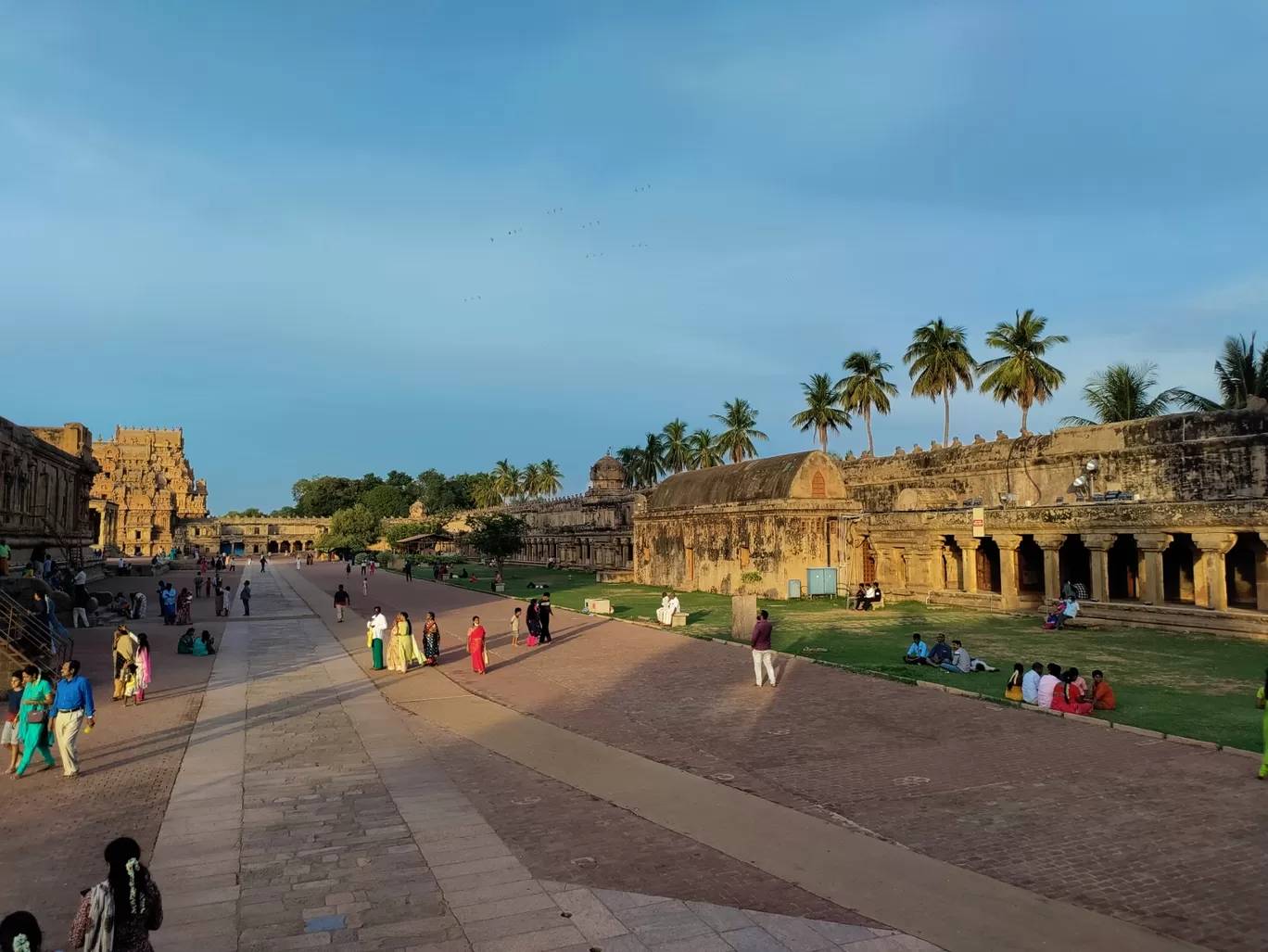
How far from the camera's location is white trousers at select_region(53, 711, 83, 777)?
1036 cm

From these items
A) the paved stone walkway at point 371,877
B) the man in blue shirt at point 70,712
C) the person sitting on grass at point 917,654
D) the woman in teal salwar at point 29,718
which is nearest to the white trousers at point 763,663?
the person sitting on grass at point 917,654

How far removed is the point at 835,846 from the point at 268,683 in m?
13.5

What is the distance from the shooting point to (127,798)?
9.59 m

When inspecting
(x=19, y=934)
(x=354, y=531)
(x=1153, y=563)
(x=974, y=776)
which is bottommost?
(x=974, y=776)

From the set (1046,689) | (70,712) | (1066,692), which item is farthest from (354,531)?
(1066,692)

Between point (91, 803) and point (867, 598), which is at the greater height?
point (867, 598)

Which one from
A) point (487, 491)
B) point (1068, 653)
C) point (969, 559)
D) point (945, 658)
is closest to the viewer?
point (945, 658)

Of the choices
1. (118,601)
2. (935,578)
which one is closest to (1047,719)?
(935,578)

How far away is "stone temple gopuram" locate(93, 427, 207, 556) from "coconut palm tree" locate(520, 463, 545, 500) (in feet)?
163

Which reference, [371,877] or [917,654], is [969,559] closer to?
[917,654]

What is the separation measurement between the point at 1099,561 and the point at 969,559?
16.3ft

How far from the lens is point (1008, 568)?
2852cm

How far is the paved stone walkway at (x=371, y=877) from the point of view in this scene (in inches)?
243

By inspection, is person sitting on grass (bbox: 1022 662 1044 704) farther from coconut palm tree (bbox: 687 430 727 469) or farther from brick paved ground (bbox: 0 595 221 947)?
coconut palm tree (bbox: 687 430 727 469)
